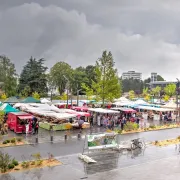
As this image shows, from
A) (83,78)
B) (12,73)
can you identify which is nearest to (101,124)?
(12,73)

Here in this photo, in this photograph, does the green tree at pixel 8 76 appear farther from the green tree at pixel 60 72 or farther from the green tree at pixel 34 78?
the green tree at pixel 60 72

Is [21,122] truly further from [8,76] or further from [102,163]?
[8,76]

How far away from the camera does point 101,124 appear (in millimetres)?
34000

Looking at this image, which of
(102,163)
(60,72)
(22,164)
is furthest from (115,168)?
(60,72)

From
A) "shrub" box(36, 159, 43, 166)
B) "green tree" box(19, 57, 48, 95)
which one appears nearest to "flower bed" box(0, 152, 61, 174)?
"shrub" box(36, 159, 43, 166)

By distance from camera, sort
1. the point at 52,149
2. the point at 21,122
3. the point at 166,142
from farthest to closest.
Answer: the point at 21,122 < the point at 166,142 < the point at 52,149

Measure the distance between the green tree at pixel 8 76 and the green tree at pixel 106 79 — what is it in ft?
118

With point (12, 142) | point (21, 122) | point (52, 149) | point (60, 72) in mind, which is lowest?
point (52, 149)

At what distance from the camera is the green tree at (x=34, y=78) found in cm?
7219

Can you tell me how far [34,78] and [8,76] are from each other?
7.01 meters

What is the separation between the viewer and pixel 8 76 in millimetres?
73375

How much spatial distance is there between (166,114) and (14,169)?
29806 mm

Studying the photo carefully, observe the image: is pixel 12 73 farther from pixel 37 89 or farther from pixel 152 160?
pixel 152 160

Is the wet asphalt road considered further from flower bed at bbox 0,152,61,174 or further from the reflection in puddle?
Result: the reflection in puddle
